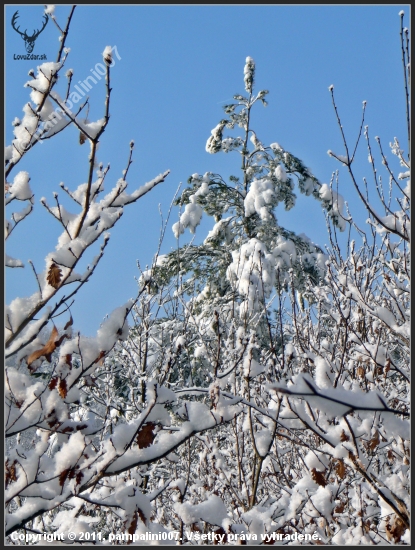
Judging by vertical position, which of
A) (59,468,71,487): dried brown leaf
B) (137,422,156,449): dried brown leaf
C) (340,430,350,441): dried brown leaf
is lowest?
(59,468,71,487): dried brown leaf

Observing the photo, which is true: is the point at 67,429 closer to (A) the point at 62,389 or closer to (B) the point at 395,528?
(A) the point at 62,389

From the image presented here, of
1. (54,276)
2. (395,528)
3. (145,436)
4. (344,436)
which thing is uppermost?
(54,276)

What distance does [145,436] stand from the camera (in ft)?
6.78

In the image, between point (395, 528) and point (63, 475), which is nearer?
point (63, 475)

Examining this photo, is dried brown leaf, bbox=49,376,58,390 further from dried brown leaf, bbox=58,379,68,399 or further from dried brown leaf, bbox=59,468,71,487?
dried brown leaf, bbox=59,468,71,487

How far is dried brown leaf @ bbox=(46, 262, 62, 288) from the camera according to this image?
2.04 m

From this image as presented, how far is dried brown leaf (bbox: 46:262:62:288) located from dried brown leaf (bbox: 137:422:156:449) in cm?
73

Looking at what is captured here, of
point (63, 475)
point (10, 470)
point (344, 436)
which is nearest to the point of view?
point (63, 475)

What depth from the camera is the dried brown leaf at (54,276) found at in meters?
2.04

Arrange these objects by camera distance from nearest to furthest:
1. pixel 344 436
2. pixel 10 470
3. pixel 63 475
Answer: pixel 63 475 → pixel 10 470 → pixel 344 436

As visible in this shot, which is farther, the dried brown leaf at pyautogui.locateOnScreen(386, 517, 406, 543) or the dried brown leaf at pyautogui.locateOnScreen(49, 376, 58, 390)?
the dried brown leaf at pyautogui.locateOnScreen(386, 517, 406, 543)

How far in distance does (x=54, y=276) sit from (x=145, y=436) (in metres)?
0.80

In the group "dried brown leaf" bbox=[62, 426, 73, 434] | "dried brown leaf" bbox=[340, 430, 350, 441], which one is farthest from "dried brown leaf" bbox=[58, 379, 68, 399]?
"dried brown leaf" bbox=[340, 430, 350, 441]

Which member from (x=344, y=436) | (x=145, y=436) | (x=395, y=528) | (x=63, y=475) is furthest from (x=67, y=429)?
(x=395, y=528)
